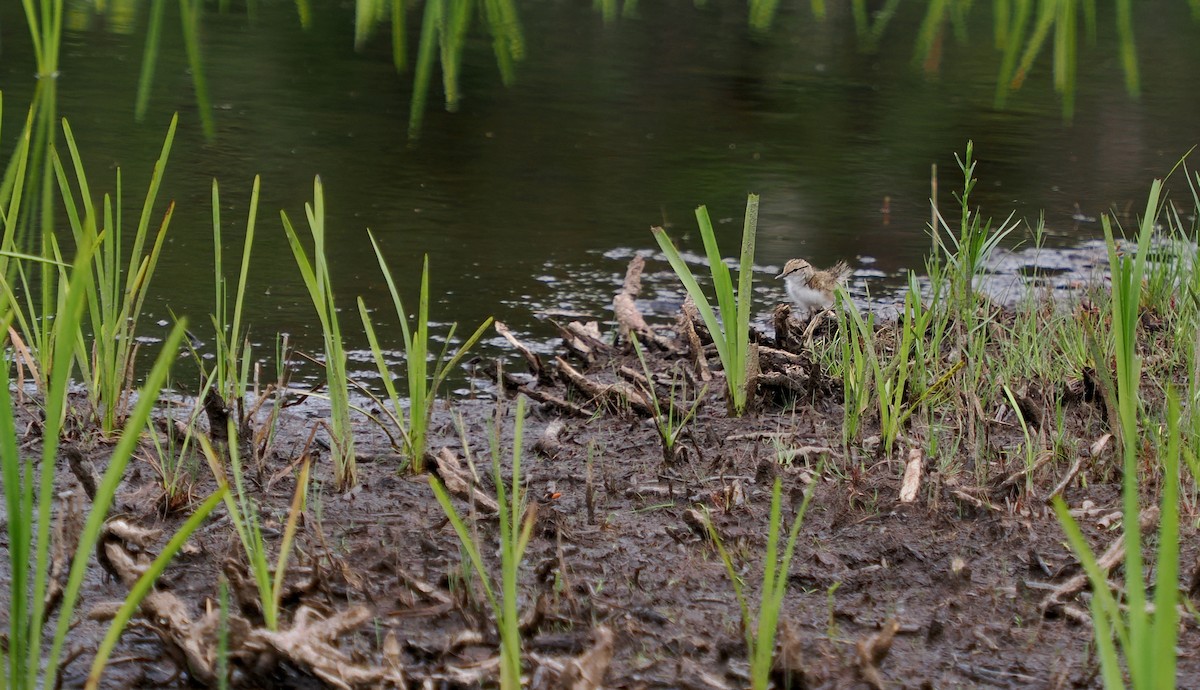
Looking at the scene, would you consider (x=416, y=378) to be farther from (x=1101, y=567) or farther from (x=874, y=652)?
(x=1101, y=567)

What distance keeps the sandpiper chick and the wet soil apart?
1141mm

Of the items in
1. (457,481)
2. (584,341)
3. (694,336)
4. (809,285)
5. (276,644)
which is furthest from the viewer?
(809,285)

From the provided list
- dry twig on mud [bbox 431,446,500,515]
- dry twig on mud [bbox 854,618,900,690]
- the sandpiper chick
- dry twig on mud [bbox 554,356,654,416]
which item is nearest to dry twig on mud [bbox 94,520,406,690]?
dry twig on mud [bbox 431,446,500,515]

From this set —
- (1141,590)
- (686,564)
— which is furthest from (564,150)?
(1141,590)

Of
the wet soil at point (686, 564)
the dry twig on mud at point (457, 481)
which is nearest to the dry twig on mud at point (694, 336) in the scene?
the wet soil at point (686, 564)

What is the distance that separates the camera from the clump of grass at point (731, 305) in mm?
3316

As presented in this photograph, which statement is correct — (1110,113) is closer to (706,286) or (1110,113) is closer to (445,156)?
(445,156)

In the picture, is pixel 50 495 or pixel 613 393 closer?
pixel 50 495

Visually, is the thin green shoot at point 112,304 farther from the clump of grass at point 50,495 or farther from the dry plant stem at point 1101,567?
the dry plant stem at point 1101,567

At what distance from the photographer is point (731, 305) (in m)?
3.30

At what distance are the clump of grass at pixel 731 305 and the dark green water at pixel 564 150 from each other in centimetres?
78

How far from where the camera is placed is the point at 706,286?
570cm

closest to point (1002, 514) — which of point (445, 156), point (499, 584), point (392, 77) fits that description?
point (499, 584)

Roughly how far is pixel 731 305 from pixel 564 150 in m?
5.32
